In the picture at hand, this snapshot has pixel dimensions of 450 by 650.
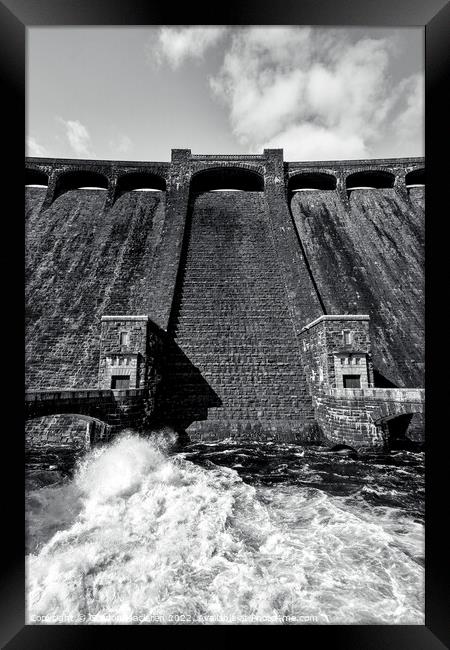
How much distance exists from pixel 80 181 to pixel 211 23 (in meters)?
23.4

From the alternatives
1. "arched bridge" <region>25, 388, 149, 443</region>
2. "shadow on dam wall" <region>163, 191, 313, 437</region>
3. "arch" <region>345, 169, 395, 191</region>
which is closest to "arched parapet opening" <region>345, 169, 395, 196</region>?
"arch" <region>345, 169, 395, 191</region>

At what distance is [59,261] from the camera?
16.3 metres

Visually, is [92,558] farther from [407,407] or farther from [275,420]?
[407,407]

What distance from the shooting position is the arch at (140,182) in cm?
2061

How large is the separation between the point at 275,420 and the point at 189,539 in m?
6.31

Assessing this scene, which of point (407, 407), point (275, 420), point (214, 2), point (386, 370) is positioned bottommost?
point (275, 420)

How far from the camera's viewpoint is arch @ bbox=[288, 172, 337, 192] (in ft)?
69.0

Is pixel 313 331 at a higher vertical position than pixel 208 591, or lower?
higher

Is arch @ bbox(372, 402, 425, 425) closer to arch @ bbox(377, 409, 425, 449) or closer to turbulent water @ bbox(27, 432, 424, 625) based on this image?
arch @ bbox(377, 409, 425, 449)

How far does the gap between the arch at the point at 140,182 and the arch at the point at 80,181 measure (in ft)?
3.33

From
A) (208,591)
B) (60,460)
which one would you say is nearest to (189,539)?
(208,591)

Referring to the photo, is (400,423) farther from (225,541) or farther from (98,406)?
(98,406)

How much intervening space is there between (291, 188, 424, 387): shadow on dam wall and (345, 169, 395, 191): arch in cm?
114

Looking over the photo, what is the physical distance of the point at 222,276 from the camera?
15742 millimetres
